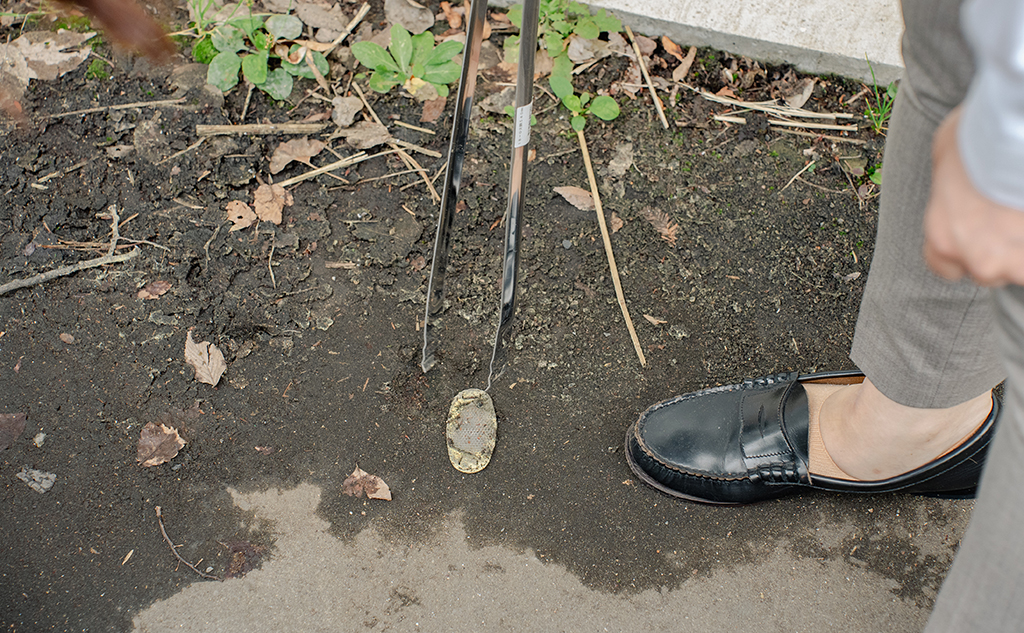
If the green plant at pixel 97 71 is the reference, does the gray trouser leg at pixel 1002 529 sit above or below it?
above

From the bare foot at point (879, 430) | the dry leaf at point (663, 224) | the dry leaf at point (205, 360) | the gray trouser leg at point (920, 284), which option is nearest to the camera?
the gray trouser leg at point (920, 284)

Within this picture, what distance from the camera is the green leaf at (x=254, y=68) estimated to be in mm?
2053

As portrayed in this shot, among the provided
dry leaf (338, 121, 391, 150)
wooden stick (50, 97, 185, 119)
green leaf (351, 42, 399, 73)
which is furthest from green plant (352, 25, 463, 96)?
wooden stick (50, 97, 185, 119)

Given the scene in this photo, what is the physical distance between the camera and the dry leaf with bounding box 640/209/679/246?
1.95 metres

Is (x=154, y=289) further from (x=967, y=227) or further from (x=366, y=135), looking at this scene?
(x=967, y=227)

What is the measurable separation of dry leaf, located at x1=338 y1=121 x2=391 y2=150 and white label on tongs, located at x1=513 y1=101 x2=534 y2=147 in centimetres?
81

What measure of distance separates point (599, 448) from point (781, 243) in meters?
0.86

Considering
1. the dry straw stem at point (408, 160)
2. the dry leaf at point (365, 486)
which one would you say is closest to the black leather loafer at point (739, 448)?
the dry leaf at point (365, 486)

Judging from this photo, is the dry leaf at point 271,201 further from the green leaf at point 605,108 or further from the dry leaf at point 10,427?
the green leaf at point 605,108

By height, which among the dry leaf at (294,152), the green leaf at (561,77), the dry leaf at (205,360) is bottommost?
the dry leaf at (205,360)

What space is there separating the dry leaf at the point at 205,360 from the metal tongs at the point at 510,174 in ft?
1.76

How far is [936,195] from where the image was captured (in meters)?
0.58

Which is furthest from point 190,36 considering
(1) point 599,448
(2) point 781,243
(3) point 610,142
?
(2) point 781,243

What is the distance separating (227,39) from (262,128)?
14.1 inches
